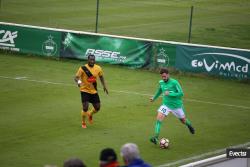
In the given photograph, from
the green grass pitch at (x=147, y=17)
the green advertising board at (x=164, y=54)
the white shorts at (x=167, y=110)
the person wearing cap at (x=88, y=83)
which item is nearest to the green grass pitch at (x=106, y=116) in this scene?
the green advertising board at (x=164, y=54)

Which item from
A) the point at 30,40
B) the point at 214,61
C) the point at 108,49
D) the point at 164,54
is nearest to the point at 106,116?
the point at 214,61

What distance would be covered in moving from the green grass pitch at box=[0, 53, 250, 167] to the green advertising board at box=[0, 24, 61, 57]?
97 centimetres

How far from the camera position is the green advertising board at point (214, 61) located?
28922mm

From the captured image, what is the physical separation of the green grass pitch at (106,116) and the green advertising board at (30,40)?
0.97 meters

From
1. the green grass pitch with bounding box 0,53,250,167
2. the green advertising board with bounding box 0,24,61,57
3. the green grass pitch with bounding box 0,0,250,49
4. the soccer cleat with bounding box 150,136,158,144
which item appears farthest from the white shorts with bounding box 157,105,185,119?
the green grass pitch with bounding box 0,0,250,49

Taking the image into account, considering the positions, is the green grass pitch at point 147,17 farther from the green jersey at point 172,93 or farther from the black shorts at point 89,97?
the green jersey at point 172,93

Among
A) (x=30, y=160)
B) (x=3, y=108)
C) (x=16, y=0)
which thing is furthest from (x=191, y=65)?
(x=16, y=0)

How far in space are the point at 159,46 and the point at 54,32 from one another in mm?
4670

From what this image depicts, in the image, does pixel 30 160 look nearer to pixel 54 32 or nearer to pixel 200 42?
pixel 54 32

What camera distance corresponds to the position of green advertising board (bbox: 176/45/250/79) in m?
28.9

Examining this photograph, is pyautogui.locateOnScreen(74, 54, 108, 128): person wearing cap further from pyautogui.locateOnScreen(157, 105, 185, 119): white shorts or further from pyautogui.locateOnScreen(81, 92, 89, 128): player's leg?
pyautogui.locateOnScreen(157, 105, 185, 119): white shorts

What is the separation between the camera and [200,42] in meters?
36.4

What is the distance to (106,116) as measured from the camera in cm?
2297

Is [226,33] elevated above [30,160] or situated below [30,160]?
above
